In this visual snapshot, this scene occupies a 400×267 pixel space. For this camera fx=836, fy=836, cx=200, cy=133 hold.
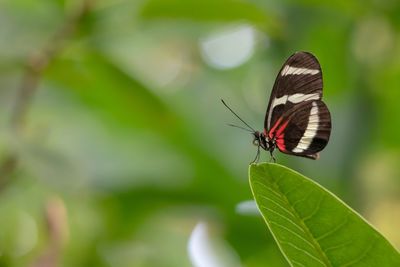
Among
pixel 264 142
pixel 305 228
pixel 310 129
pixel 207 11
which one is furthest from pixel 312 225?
pixel 207 11

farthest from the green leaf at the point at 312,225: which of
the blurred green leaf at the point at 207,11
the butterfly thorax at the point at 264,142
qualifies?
the blurred green leaf at the point at 207,11

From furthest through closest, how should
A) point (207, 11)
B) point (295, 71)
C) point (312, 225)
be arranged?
point (207, 11), point (295, 71), point (312, 225)

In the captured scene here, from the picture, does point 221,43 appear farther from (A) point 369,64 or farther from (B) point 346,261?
(B) point 346,261

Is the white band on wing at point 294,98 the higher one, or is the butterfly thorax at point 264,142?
the white band on wing at point 294,98

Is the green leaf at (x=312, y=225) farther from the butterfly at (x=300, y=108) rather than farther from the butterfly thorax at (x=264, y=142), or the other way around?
the butterfly thorax at (x=264, y=142)

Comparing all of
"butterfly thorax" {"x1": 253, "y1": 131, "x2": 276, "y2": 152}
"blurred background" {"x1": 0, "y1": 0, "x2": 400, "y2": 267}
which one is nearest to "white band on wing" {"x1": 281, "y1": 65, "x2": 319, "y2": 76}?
"butterfly thorax" {"x1": 253, "y1": 131, "x2": 276, "y2": 152}

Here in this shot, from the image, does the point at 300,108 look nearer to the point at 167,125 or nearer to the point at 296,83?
the point at 296,83
